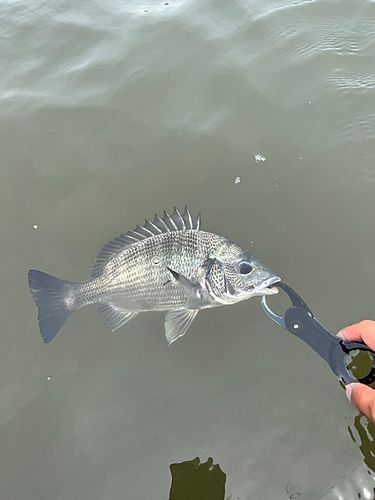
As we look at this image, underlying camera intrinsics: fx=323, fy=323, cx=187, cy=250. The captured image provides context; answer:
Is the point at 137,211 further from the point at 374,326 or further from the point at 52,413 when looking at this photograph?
the point at 374,326

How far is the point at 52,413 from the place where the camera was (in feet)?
10.1

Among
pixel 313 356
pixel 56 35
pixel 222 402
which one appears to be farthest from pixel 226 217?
pixel 56 35

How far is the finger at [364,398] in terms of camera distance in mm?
2055

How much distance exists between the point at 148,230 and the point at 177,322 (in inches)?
37.3

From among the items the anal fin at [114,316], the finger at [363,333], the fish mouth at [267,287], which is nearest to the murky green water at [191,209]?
the anal fin at [114,316]

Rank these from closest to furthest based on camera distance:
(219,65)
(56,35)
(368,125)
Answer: (368,125), (219,65), (56,35)

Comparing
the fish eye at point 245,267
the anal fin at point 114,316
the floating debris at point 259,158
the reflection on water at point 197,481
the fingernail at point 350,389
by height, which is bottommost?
the reflection on water at point 197,481

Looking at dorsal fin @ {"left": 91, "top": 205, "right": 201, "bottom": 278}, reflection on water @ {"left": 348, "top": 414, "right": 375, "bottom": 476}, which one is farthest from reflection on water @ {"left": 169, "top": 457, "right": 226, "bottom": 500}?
dorsal fin @ {"left": 91, "top": 205, "right": 201, "bottom": 278}

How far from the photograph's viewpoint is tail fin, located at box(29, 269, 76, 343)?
3129 mm

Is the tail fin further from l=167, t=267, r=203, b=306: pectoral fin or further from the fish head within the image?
the fish head

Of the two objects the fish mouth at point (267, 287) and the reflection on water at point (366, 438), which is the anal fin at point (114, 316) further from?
the reflection on water at point (366, 438)

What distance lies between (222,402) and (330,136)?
3.48m

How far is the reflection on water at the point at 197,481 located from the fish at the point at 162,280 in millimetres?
1112

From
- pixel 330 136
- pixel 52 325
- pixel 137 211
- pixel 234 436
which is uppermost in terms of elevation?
pixel 330 136
